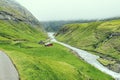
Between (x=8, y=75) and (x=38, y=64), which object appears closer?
(x=8, y=75)

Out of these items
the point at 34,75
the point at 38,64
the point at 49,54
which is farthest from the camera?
the point at 49,54

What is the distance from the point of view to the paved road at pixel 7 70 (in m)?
66.2

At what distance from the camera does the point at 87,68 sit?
415 feet

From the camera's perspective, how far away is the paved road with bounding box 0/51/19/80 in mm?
66188

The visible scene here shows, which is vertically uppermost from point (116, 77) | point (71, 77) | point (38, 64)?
point (38, 64)

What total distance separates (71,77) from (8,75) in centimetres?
2662

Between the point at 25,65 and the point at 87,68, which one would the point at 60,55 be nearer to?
the point at 87,68

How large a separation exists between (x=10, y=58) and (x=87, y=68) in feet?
148

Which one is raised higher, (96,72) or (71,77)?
(71,77)

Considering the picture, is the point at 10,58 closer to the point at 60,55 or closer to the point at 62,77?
the point at 62,77

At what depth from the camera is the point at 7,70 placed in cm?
7200

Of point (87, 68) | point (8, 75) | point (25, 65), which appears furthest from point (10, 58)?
point (87, 68)

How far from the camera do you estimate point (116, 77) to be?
128875 millimetres

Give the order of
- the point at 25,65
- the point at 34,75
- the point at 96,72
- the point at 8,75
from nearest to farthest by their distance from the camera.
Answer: the point at 8,75, the point at 34,75, the point at 25,65, the point at 96,72
